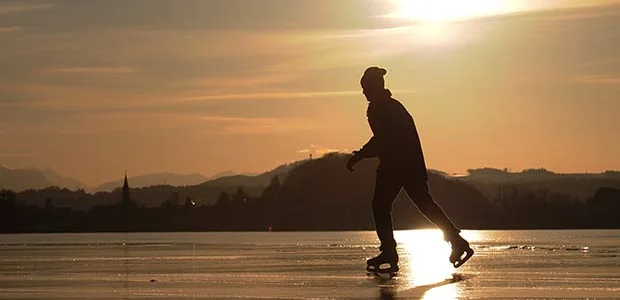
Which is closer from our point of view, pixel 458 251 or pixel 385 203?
pixel 458 251

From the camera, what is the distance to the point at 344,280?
15.9 meters

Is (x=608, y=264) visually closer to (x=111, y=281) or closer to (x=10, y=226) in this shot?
(x=111, y=281)

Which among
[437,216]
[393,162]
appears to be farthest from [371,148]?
[437,216]

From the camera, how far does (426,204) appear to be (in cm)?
1809

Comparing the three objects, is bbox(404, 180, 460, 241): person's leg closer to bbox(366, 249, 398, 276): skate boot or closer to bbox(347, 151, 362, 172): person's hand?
bbox(366, 249, 398, 276): skate boot

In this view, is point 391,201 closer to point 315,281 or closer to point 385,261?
point 385,261

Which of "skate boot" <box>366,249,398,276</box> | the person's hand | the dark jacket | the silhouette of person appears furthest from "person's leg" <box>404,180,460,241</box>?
the person's hand

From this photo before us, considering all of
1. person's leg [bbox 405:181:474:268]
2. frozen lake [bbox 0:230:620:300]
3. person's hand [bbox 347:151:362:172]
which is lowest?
frozen lake [bbox 0:230:620:300]

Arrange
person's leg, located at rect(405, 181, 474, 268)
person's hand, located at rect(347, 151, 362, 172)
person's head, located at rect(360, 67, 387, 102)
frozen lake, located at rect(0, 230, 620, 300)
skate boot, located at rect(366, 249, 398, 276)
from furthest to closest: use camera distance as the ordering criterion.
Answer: person's hand, located at rect(347, 151, 362, 172) → person's head, located at rect(360, 67, 387, 102) → person's leg, located at rect(405, 181, 474, 268) → skate boot, located at rect(366, 249, 398, 276) → frozen lake, located at rect(0, 230, 620, 300)

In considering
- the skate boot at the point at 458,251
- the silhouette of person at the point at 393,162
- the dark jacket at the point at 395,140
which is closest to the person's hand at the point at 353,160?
the silhouette of person at the point at 393,162

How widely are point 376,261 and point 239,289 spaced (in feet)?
11.7

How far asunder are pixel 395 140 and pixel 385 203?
87 centimetres

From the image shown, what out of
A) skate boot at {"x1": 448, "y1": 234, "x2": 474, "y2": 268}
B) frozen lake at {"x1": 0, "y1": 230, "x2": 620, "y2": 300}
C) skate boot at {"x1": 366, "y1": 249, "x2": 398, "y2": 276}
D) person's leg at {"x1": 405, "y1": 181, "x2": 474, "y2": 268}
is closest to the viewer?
frozen lake at {"x1": 0, "y1": 230, "x2": 620, "y2": 300}

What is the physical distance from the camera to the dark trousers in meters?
18.1
